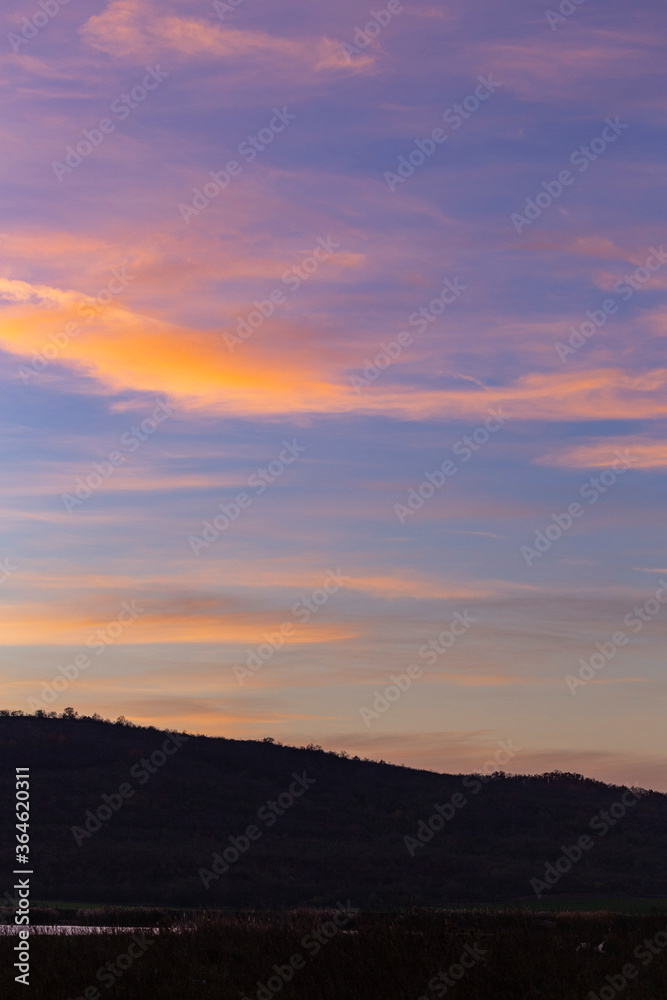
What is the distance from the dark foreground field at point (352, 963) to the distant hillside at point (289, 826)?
48571 millimetres

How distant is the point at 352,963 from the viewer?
19969 millimetres

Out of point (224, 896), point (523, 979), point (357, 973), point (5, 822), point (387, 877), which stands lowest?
point (5, 822)

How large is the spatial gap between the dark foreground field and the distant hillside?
159 ft

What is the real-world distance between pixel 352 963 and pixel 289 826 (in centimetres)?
11539

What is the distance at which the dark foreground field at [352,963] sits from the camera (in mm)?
18312

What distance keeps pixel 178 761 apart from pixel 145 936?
131051 mm

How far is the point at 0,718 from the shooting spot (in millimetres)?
161125

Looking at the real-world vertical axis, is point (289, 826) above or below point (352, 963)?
below

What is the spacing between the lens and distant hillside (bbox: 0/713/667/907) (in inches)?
3376

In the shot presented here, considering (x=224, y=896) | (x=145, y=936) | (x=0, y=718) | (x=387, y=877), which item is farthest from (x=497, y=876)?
(x=0, y=718)

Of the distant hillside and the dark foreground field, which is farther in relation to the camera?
the distant hillside

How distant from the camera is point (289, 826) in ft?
431

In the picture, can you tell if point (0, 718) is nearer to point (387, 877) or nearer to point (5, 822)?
point (5, 822)

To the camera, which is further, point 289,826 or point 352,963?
point 289,826
